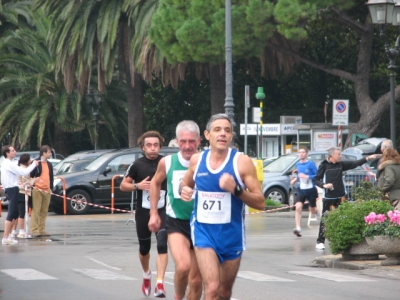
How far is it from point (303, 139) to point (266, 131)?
1.69 meters

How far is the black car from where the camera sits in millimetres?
27250

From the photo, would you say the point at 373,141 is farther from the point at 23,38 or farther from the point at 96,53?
the point at 23,38

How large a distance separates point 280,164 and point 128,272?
16602 millimetres

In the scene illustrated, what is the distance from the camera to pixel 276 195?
2912 centimetres

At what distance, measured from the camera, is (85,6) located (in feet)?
124

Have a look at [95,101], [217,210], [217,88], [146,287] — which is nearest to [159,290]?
[146,287]

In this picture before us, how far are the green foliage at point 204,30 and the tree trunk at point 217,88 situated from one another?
205cm

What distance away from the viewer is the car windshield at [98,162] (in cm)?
2770

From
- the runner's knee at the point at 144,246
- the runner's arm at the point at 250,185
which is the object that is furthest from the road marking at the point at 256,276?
the runner's arm at the point at 250,185

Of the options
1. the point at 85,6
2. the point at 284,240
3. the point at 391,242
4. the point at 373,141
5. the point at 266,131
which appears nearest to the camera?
the point at 391,242

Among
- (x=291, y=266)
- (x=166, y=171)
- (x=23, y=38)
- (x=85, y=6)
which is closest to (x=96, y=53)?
(x=85, y=6)

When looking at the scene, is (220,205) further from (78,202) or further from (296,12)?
(296,12)

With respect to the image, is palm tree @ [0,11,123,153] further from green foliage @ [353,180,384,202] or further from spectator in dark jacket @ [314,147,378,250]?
green foliage @ [353,180,384,202]

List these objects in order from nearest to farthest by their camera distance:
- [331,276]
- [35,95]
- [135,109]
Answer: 1. [331,276]
2. [135,109]
3. [35,95]
